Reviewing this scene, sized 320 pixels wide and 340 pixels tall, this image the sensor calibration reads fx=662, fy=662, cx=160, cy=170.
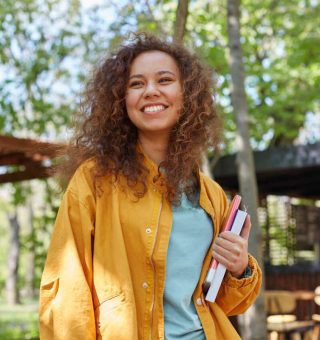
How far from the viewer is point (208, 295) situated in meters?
2.04

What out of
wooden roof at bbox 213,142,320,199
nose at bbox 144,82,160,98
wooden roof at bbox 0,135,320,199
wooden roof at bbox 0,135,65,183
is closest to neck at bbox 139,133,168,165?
nose at bbox 144,82,160,98

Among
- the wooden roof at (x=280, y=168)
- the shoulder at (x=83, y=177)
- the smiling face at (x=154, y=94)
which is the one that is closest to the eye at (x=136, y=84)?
the smiling face at (x=154, y=94)

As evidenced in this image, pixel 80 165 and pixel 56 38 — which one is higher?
pixel 56 38

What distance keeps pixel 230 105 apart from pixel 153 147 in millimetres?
9632

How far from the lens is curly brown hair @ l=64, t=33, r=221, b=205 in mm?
2133

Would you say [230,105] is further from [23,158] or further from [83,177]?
[83,177]

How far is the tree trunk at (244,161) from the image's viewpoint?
230 inches

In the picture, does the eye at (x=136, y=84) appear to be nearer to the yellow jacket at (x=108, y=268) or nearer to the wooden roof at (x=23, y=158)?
the yellow jacket at (x=108, y=268)

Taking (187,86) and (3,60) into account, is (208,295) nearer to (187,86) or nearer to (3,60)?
(187,86)

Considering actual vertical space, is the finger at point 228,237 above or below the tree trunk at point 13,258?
above

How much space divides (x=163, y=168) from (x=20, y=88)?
8.30 m

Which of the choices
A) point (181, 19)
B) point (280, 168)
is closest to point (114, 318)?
point (181, 19)

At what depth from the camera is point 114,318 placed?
6.10 feet

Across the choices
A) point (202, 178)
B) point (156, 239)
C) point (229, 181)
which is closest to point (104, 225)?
point (156, 239)
